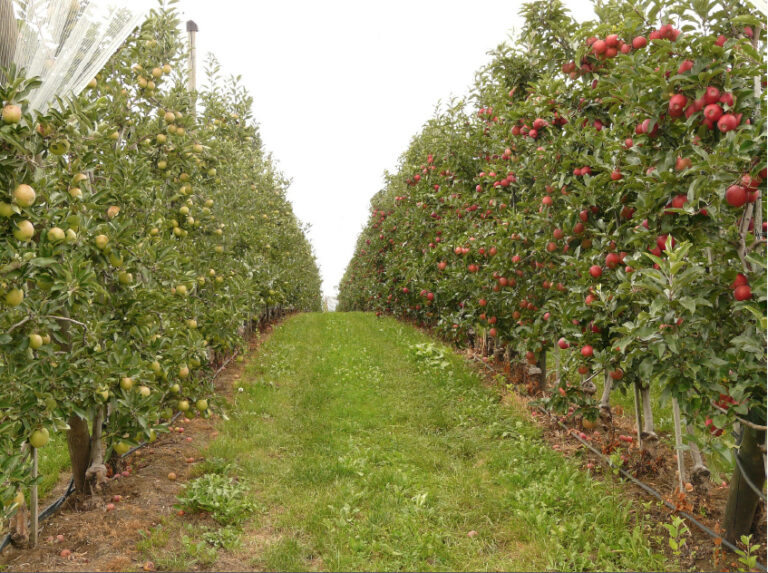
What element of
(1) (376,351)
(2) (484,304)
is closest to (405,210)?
(1) (376,351)

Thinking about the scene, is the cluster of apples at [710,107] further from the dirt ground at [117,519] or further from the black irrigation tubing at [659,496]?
the dirt ground at [117,519]

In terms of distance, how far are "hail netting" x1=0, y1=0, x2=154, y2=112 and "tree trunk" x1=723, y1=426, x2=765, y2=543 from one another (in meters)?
4.52

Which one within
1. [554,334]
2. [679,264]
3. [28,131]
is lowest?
[554,334]

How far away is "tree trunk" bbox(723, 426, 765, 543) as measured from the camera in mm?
3146

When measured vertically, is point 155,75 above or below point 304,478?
above

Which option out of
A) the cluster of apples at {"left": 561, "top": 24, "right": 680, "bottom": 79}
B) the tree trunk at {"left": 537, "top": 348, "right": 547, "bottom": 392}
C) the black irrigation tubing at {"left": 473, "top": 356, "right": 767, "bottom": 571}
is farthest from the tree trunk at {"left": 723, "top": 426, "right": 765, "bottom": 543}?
the tree trunk at {"left": 537, "top": 348, "right": 547, "bottom": 392}

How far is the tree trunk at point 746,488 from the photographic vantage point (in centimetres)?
315

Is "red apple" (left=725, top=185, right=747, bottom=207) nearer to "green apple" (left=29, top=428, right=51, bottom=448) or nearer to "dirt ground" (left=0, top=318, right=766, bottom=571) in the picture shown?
"dirt ground" (left=0, top=318, right=766, bottom=571)

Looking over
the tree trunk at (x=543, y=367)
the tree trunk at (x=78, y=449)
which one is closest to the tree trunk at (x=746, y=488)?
the tree trunk at (x=543, y=367)

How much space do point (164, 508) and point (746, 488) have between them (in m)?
4.12

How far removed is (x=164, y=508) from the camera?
410cm

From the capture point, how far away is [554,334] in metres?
5.25

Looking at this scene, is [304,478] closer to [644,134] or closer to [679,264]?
[679,264]

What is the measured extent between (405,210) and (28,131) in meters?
11.7
